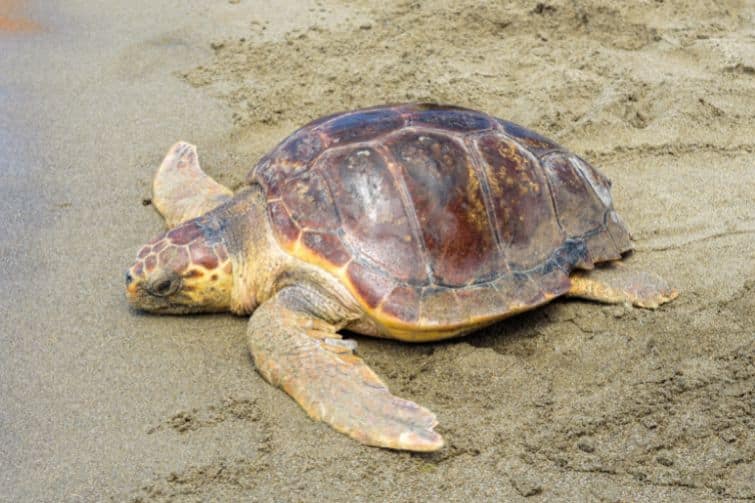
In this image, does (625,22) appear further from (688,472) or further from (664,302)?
(688,472)

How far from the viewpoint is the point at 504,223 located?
285cm

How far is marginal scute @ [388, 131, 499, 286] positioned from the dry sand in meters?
0.27

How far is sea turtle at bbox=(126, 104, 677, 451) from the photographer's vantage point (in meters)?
2.66

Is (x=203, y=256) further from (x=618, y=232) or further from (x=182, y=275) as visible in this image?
(x=618, y=232)

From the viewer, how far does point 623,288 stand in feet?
9.67

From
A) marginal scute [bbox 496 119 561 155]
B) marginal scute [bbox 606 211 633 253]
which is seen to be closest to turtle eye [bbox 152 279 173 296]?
marginal scute [bbox 496 119 561 155]

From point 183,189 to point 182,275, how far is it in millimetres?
738

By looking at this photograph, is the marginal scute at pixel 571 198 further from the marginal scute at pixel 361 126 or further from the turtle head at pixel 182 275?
the turtle head at pixel 182 275

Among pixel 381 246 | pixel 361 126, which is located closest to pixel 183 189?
pixel 361 126

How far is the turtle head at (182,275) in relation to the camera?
277cm

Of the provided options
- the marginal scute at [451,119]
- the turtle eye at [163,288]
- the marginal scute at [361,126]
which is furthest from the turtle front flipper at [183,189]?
the marginal scute at [451,119]

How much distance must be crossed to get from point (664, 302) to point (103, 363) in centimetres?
202

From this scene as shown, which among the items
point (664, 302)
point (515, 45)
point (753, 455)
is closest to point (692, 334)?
point (664, 302)

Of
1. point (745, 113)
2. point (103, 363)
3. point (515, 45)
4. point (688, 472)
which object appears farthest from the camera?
point (515, 45)
